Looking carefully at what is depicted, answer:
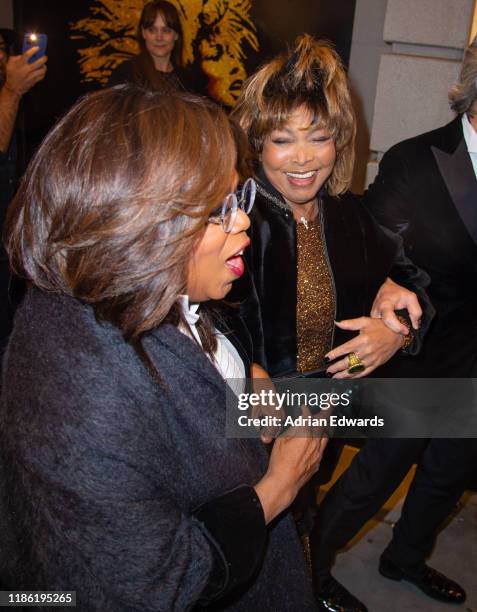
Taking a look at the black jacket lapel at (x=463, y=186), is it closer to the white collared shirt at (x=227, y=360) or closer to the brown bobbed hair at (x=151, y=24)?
the white collared shirt at (x=227, y=360)

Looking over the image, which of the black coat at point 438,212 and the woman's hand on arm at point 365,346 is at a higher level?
the black coat at point 438,212

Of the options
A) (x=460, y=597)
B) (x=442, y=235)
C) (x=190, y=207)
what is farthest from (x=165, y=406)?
(x=460, y=597)

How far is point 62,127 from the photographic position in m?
0.86

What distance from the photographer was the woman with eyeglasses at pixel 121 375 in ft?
2.60

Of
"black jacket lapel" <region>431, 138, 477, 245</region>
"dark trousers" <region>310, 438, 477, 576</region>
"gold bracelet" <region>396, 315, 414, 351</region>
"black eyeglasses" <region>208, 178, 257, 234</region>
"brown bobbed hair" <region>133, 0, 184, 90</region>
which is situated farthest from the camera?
"brown bobbed hair" <region>133, 0, 184, 90</region>

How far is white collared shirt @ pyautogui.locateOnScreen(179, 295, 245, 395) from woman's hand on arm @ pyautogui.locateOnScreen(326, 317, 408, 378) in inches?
13.3

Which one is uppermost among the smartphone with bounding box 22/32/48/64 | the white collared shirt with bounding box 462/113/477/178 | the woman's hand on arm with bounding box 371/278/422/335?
the smartphone with bounding box 22/32/48/64

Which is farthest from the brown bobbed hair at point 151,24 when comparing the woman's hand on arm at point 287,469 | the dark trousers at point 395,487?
the woman's hand on arm at point 287,469

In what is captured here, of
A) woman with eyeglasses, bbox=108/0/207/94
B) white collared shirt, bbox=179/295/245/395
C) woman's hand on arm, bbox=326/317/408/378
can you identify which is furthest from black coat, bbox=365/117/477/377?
woman with eyeglasses, bbox=108/0/207/94

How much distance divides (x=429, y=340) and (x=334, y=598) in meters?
0.98

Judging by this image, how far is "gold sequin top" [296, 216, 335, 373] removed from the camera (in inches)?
61.2

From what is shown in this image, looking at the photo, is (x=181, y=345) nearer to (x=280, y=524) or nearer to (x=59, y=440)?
(x=59, y=440)

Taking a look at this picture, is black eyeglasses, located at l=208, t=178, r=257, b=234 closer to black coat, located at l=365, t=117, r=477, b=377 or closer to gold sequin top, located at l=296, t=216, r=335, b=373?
gold sequin top, located at l=296, t=216, r=335, b=373

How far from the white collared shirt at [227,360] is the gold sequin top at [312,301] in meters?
0.35
